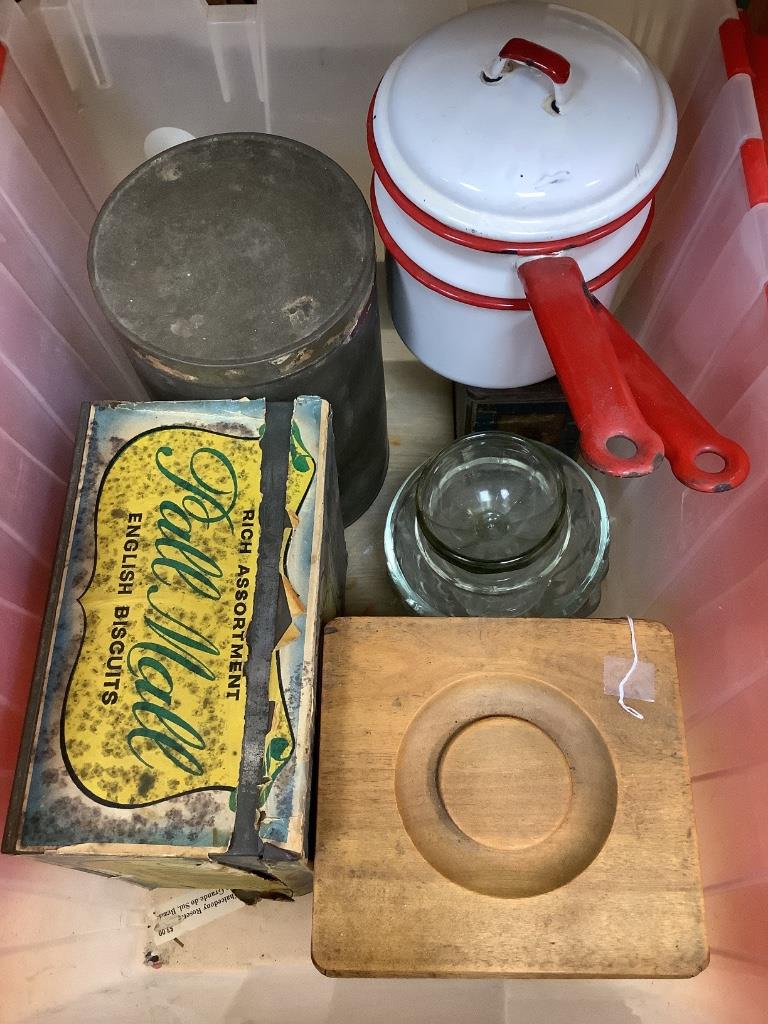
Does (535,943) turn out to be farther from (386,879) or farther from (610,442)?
(610,442)

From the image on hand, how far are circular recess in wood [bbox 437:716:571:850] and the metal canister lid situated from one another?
0.73 ft

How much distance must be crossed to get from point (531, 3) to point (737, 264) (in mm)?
182

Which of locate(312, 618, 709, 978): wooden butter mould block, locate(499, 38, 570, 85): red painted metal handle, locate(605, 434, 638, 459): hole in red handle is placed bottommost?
locate(312, 618, 709, 978): wooden butter mould block

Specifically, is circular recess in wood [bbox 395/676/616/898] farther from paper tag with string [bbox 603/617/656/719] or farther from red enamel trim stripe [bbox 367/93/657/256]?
red enamel trim stripe [bbox 367/93/657/256]

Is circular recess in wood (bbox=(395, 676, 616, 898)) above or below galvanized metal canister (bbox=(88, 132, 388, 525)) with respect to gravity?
below

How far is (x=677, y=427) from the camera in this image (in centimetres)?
40

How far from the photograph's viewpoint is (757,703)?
45 cm

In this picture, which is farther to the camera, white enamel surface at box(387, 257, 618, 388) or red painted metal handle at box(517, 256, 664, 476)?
white enamel surface at box(387, 257, 618, 388)

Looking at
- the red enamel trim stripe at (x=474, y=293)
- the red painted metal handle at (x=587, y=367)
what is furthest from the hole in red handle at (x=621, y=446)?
the red enamel trim stripe at (x=474, y=293)

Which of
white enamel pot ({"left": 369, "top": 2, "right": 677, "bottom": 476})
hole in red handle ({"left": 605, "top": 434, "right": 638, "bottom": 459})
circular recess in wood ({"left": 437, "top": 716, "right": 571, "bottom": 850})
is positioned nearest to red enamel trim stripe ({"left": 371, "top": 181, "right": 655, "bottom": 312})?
white enamel pot ({"left": 369, "top": 2, "right": 677, "bottom": 476})

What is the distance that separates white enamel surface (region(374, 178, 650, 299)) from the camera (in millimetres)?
435

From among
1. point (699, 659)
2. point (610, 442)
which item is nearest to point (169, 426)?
point (610, 442)

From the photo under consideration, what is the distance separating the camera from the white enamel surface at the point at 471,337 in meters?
0.48

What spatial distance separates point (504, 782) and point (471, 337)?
25 centimetres
